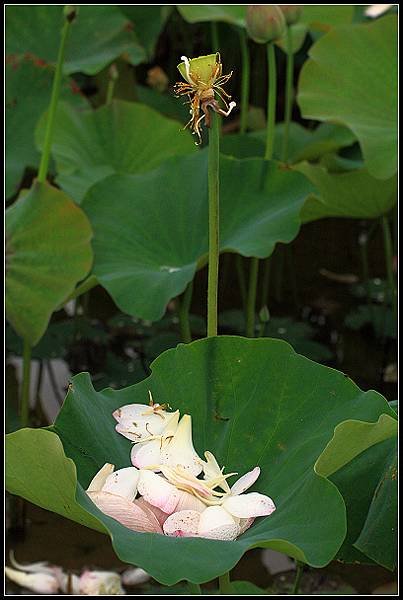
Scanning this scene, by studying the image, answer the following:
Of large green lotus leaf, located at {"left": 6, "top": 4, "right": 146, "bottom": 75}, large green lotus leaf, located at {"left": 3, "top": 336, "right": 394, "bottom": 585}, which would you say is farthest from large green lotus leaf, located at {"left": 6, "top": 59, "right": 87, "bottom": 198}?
large green lotus leaf, located at {"left": 3, "top": 336, "right": 394, "bottom": 585}

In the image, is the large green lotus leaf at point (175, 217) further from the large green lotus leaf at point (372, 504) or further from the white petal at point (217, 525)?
the white petal at point (217, 525)

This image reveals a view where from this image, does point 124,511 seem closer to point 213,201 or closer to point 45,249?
point 213,201

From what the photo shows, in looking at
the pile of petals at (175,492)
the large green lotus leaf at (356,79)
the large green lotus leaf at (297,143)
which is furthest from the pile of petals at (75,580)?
the large green lotus leaf at (297,143)

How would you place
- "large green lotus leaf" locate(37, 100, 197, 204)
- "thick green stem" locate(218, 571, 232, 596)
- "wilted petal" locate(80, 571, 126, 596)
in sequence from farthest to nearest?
"large green lotus leaf" locate(37, 100, 197, 204) < "wilted petal" locate(80, 571, 126, 596) < "thick green stem" locate(218, 571, 232, 596)

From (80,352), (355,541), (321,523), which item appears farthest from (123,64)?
(321,523)

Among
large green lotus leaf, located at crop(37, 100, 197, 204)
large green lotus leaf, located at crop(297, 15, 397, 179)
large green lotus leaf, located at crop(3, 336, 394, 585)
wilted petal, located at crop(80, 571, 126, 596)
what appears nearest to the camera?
large green lotus leaf, located at crop(3, 336, 394, 585)

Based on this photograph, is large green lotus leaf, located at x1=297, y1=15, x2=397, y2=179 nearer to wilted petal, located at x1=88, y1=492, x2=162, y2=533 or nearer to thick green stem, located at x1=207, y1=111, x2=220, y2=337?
thick green stem, located at x1=207, y1=111, x2=220, y2=337

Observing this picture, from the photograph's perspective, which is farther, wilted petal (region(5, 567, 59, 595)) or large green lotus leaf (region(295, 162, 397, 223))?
large green lotus leaf (region(295, 162, 397, 223))
